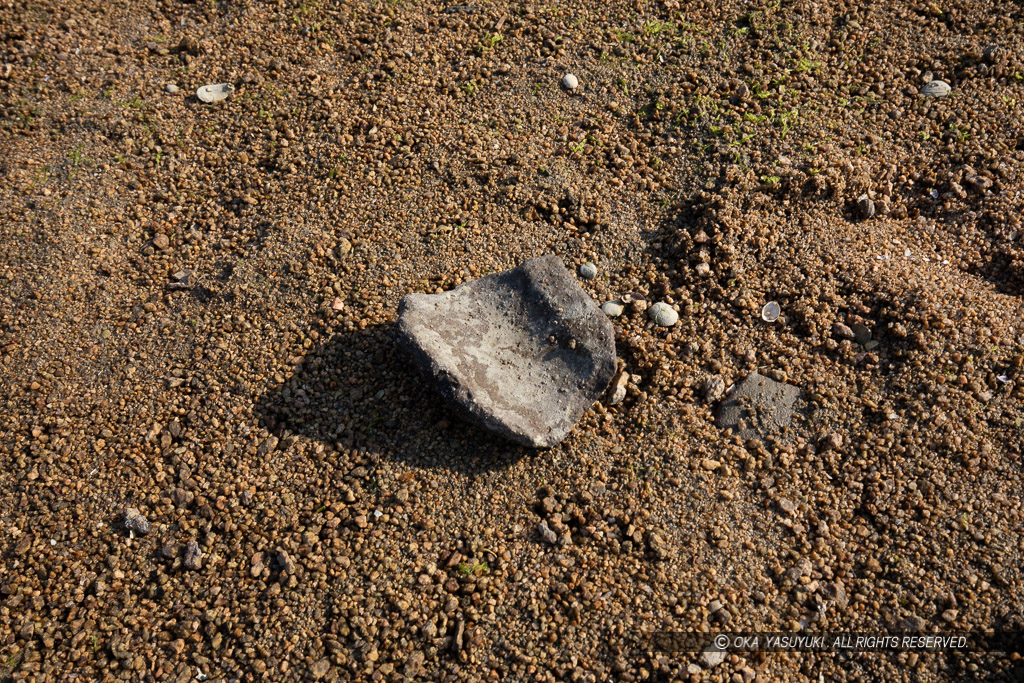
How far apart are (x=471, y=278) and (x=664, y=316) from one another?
77 cm

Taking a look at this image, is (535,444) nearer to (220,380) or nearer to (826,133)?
(220,380)

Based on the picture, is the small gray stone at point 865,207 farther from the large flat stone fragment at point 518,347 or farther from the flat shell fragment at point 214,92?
the flat shell fragment at point 214,92

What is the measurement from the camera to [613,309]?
2.89 metres

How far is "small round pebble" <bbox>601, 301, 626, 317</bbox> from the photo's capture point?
2.89 m

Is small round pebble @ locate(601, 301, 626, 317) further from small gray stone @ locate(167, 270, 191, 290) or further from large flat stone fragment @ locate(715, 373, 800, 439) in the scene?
small gray stone @ locate(167, 270, 191, 290)

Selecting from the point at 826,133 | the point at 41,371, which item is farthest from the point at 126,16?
the point at 826,133

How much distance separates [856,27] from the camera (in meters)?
3.65

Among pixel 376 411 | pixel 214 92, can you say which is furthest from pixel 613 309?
pixel 214 92

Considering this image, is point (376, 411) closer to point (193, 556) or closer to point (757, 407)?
point (193, 556)

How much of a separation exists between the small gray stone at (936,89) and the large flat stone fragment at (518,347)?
2.03 metres

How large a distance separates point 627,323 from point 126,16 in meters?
3.02

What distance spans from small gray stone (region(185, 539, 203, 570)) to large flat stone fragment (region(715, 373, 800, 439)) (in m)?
1.81

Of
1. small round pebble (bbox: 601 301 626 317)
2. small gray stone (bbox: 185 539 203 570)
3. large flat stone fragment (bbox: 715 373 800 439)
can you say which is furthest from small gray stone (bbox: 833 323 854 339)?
small gray stone (bbox: 185 539 203 570)

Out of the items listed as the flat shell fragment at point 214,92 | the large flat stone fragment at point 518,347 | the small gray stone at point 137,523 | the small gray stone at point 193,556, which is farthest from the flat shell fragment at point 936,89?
the small gray stone at point 137,523
